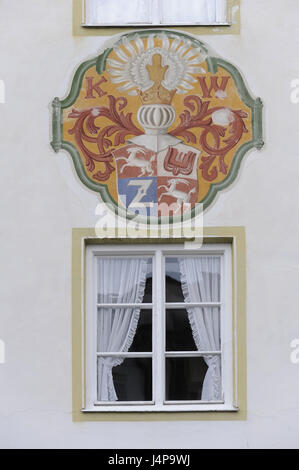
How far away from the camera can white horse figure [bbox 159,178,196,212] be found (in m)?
12.2

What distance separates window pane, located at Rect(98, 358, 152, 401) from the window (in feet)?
10.2

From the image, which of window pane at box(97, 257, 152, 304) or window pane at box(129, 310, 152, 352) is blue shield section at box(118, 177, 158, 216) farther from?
window pane at box(129, 310, 152, 352)

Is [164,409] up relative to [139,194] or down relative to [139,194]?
down

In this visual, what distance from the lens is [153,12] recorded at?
497 inches

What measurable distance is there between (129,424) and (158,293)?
1192 millimetres

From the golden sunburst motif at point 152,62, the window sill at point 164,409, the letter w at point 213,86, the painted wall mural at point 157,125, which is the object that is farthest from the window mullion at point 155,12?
the window sill at point 164,409

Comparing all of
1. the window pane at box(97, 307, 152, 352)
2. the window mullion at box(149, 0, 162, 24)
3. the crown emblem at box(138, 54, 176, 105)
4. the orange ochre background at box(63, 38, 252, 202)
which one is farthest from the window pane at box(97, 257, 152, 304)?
the window mullion at box(149, 0, 162, 24)

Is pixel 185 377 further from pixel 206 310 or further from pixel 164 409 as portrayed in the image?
pixel 206 310

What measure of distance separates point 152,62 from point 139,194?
124 centimetres

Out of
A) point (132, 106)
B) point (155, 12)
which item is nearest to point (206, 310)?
point (132, 106)

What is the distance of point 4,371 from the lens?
11984 millimetres

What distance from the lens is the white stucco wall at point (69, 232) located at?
11906 millimetres

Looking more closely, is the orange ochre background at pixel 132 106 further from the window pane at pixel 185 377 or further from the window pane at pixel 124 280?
the window pane at pixel 185 377
